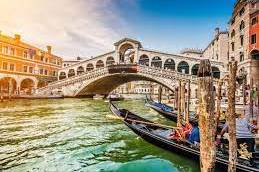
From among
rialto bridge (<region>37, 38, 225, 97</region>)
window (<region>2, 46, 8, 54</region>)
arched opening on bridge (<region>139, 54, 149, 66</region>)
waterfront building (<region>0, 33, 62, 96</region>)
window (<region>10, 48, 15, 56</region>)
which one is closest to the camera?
rialto bridge (<region>37, 38, 225, 97</region>)

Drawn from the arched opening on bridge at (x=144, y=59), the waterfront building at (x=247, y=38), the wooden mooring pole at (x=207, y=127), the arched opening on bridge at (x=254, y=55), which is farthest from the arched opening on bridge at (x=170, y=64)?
the wooden mooring pole at (x=207, y=127)

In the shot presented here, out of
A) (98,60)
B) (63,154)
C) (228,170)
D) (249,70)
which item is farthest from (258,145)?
(98,60)

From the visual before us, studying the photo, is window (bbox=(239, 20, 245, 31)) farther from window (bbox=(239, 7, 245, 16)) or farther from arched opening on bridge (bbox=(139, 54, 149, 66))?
arched opening on bridge (bbox=(139, 54, 149, 66))

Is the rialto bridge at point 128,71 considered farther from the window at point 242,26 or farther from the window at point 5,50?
the window at point 5,50

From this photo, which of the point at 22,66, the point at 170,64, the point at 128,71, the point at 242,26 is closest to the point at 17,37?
the point at 22,66

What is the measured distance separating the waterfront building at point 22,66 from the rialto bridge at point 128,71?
231 cm

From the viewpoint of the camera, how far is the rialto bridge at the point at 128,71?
908 inches

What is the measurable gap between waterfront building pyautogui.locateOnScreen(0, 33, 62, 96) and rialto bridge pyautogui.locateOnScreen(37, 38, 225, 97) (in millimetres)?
2305

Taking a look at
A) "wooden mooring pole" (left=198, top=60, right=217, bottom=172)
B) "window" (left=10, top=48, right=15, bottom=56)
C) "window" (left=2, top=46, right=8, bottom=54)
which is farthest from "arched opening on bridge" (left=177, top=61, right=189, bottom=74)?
"wooden mooring pole" (left=198, top=60, right=217, bottom=172)

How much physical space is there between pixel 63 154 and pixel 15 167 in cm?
121

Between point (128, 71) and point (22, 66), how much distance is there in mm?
11299

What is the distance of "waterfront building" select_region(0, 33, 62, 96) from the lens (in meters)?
24.9

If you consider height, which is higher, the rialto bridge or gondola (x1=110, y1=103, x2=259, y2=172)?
the rialto bridge

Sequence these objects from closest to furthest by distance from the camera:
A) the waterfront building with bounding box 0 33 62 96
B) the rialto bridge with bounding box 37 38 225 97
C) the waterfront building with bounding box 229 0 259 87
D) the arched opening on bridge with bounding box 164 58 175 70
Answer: the waterfront building with bounding box 229 0 259 87 → the rialto bridge with bounding box 37 38 225 97 → the waterfront building with bounding box 0 33 62 96 → the arched opening on bridge with bounding box 164 58 175 70
